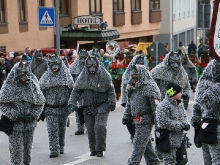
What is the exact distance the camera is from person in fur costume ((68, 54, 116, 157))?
12133mm

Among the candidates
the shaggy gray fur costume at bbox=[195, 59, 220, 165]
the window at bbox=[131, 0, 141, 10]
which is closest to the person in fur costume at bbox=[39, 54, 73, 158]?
the shaggy gray fur costume at bbox=[195, 59, 220, 165]

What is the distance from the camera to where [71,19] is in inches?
1438

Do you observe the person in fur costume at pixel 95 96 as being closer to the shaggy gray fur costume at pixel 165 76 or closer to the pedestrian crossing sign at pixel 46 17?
the shaggy gray fur costume at pixel 165 76

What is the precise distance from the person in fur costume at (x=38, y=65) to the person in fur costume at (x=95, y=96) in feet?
19.8

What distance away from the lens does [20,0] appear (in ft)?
101

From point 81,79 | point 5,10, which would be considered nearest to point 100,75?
point 81,79

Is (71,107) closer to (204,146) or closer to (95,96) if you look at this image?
(95,96)

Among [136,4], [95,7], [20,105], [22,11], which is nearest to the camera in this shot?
[20,105]

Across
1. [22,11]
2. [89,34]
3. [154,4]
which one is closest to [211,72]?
[22,11]

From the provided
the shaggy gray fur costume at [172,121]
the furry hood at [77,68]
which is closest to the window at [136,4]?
the furry hood at [77,68]

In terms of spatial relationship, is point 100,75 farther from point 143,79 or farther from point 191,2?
point 191,2

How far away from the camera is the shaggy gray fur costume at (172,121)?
9.89 metres

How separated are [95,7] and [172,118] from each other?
29283 millimetres

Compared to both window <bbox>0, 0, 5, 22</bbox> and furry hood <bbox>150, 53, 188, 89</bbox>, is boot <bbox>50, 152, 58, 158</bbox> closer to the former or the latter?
furry hood <bbox>150, 53, 188, 89</bbox>
